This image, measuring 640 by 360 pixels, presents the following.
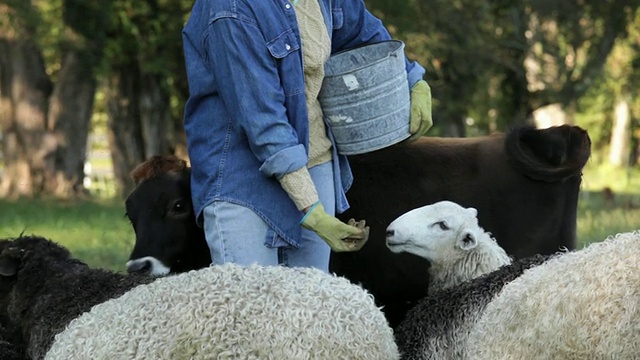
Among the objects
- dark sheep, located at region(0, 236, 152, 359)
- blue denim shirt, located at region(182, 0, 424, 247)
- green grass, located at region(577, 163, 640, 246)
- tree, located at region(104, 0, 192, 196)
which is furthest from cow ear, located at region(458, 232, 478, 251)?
tree, located at region(104, 0, 192, 196)

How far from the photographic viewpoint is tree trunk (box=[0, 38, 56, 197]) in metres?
21.0

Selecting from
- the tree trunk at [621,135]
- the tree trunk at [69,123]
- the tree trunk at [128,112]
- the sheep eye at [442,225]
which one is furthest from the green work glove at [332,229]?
the tree trunk at [621,135]

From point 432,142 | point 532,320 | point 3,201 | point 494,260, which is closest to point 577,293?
point 532,320

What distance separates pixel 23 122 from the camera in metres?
21.2

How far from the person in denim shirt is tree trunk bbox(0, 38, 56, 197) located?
54.5 ft

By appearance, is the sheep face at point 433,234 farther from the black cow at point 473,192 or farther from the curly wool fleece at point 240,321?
the curly wool fleece at point 240,321

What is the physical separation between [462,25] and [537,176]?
16.3 m

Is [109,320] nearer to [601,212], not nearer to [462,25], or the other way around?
[601,212]

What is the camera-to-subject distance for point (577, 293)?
398 centimetres

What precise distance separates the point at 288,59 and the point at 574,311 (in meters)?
1.76

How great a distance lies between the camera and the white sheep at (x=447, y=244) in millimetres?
5793

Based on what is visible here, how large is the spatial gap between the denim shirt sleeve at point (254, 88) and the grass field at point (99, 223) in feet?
18.9

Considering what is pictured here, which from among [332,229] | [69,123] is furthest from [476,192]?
[69,123]

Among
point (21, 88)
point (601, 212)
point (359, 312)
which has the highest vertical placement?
point (359, 312)
